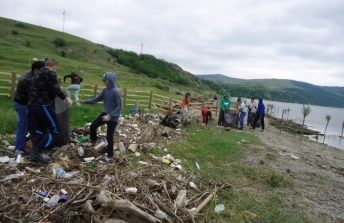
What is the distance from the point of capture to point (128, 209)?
595cm

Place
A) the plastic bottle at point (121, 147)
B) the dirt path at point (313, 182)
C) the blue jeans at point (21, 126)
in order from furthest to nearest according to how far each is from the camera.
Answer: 1. the plastic bottle at point (121, 147)
2. the dirt path at point (313, 182)
3. the blue jeans at point (21, 126)

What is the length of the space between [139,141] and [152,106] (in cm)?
1325

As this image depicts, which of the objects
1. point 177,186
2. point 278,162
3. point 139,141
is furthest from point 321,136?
point 177,186

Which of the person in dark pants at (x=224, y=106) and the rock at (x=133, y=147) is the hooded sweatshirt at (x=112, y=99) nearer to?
the rock at (x=133, y=147)

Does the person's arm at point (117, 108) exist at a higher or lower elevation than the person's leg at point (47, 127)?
higher

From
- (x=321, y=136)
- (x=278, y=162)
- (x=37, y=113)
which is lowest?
(x=321, y=136)

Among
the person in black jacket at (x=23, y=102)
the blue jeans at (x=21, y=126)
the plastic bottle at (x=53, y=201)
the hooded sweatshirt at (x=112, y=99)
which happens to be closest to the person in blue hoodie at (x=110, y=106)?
the hooded sweatshirt at (x=112, y=99)

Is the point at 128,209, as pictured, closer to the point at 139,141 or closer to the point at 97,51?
the point at 139,141

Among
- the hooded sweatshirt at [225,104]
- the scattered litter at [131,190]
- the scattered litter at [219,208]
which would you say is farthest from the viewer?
the hooded sweatshirt at [225,104]

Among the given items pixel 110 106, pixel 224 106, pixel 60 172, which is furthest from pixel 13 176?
pixel 224 106

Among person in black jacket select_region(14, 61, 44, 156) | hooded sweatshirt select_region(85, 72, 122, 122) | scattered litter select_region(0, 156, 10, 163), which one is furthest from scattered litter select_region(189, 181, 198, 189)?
scattered litter select_region(0, 156, 10, 163)

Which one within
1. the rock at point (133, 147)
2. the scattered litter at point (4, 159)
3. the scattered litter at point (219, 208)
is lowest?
the scattered litter at point (219, 208)

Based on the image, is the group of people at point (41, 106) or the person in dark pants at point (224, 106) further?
the person in dark pants at point (224, 106)

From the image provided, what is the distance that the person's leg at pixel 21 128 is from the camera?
8555 millimetres
